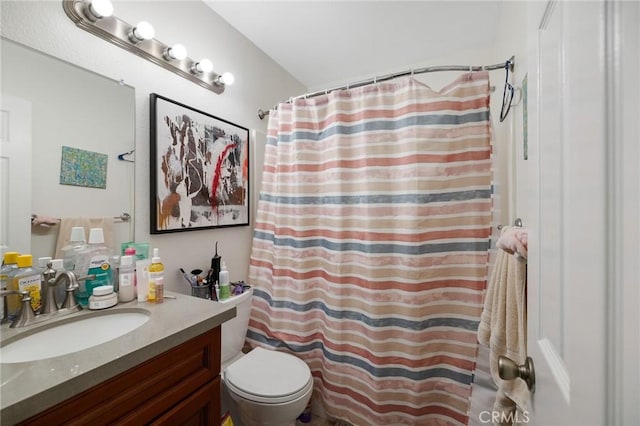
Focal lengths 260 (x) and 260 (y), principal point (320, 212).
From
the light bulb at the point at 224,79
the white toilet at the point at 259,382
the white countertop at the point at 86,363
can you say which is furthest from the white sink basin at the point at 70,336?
the light bulb at the point at 224,79

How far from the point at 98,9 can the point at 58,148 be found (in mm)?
580

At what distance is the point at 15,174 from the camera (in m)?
0.89

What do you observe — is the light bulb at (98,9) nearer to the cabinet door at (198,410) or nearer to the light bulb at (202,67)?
the light bulb at (202,67)

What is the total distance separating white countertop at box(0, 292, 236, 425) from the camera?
523mm

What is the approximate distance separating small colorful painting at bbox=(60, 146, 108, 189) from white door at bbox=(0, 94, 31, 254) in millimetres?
102

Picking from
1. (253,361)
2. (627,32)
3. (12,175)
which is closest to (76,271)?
(12,175)

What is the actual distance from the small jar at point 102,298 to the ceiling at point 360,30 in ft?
5.44

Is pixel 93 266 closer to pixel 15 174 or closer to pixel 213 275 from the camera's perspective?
pixel 15 174

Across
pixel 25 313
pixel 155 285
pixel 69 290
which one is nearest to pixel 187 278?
pixel 155 285

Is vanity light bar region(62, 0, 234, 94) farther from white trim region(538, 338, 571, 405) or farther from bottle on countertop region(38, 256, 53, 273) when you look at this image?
white trim region(538, 338, 571, 405)

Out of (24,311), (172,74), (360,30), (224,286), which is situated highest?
(360,30)

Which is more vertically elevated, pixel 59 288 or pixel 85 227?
pixel 85 227

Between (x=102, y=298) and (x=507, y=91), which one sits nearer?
(x=102, y=298)

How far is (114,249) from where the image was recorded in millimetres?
1159
